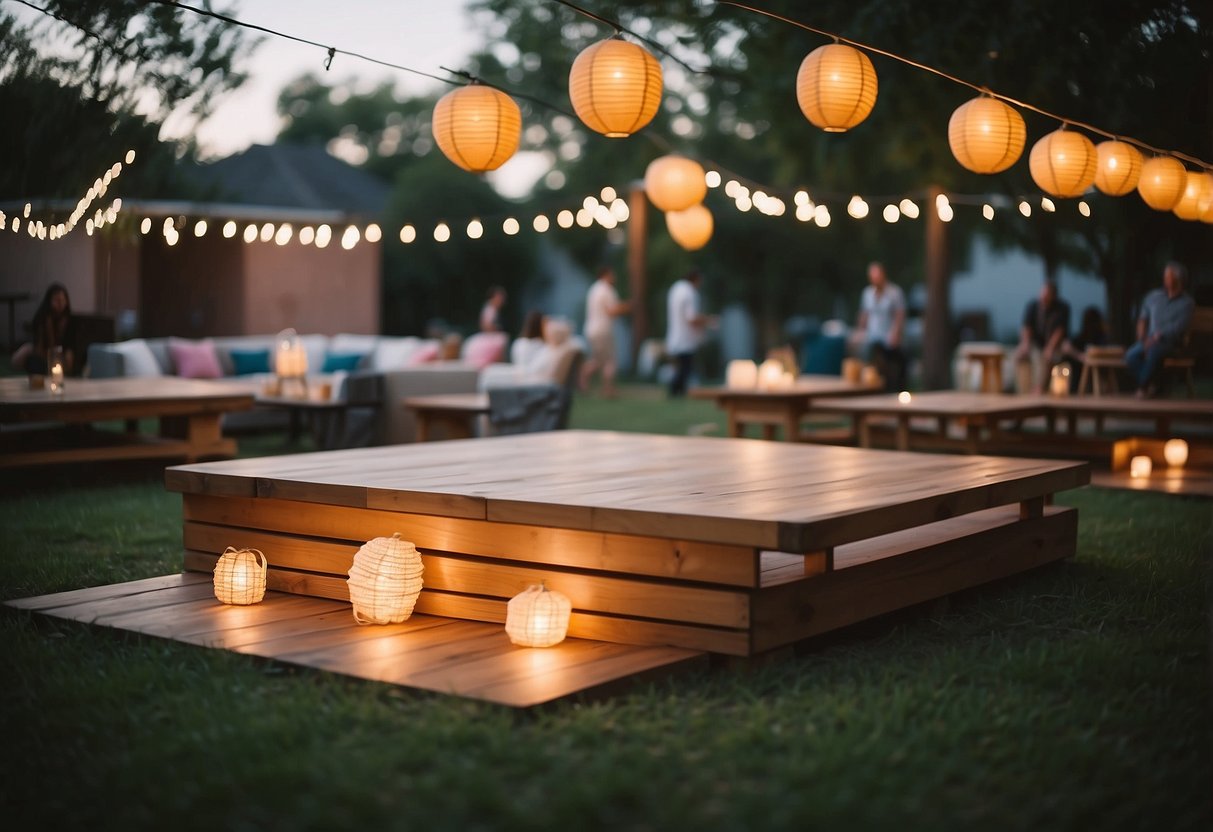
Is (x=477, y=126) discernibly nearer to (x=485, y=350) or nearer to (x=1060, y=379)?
(x=1060, y=379)

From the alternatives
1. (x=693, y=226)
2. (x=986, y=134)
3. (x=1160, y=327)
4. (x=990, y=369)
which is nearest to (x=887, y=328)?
(x=990, y=369)

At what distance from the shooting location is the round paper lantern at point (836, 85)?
18.0ft

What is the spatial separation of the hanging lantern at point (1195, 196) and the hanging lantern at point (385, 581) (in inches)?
227

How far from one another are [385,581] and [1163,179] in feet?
18.2

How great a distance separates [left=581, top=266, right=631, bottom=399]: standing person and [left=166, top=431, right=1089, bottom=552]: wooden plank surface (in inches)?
364

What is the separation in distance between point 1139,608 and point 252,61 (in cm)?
689

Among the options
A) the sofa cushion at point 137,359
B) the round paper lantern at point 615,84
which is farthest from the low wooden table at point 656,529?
the sofa cushion at point 137,359

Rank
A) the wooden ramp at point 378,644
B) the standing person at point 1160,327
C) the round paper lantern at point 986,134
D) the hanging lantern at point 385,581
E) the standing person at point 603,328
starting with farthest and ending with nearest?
1. the standing person at point 603,328
2. the standing person at point 1160,327
3. the round paper lantern at point 986,134
4. the hanging lantern at point 385,581
5. the wooden ramp at point 378,644

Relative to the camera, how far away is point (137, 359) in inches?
389

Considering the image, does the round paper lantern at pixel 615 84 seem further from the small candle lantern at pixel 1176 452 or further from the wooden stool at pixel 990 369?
the wooden stool at pixel 990 369

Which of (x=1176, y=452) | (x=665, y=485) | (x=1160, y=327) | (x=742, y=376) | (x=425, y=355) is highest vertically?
(x=1160, y=327)

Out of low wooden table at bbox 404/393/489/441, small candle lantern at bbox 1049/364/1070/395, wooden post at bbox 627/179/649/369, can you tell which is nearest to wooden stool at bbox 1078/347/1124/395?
Answer: small candle lantern at bbox 1049/364/1070/395

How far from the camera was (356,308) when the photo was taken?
1742 centimetres

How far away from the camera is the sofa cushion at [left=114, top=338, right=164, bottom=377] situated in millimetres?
9664
